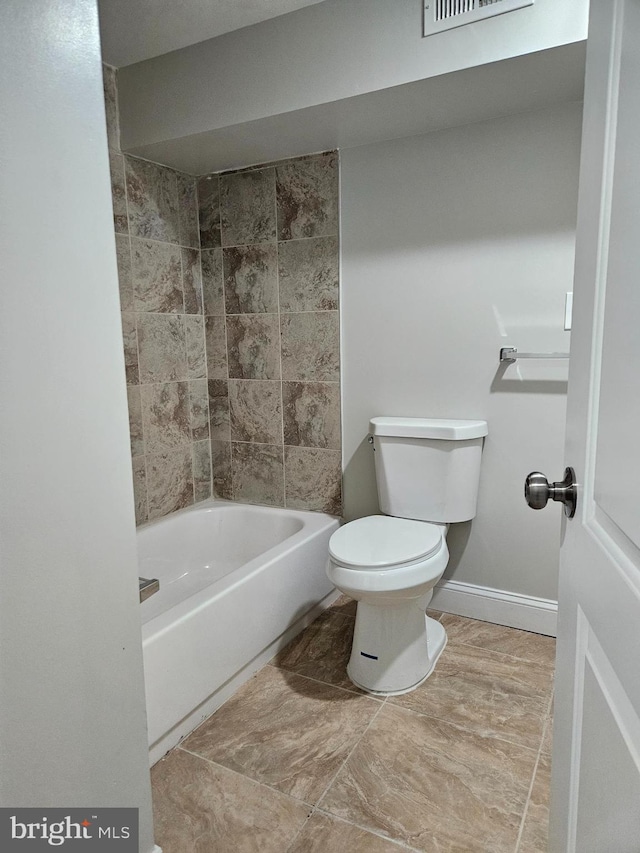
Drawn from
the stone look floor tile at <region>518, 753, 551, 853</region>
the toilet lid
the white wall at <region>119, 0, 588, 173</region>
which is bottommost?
the stone look floor tile at <region>518, 753, 551, 853</region>

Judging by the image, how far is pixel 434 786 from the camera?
1.47 meters

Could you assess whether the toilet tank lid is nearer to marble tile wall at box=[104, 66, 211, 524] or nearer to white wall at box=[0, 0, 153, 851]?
marble tile wall at box=[104, 66, 211, 524]

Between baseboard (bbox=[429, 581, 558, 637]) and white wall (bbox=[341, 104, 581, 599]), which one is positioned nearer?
white wall (bbox=[341, 104, 581, 599])

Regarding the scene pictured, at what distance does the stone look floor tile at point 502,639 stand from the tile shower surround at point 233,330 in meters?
Result: 0.74

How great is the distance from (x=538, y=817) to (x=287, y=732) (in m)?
0.70

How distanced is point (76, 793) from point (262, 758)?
0.70m

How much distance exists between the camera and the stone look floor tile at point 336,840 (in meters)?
1.29

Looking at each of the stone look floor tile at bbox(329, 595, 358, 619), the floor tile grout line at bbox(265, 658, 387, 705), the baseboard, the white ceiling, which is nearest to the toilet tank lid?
the baseboard

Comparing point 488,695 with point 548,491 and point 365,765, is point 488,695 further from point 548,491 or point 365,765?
point 548,491

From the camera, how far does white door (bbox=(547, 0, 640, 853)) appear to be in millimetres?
599

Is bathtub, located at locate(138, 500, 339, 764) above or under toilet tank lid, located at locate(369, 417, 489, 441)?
under

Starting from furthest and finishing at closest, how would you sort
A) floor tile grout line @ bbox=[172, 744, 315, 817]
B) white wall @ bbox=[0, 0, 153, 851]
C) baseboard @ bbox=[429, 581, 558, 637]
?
baseboard @ bbox=[429, 581, 558, 637]
floor tile grout line @ bbox=[172, 744, 315, 817]
white wall @ bbox=[0, 0, 153, 851]

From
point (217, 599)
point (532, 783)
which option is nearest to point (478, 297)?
point (217, 599)

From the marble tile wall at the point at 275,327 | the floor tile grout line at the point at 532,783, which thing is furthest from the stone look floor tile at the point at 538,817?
the marble tile wall at the point at 275,327
